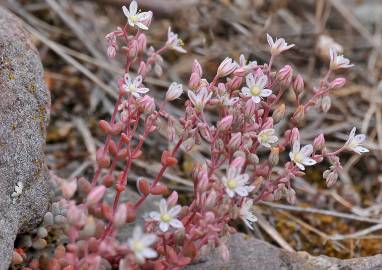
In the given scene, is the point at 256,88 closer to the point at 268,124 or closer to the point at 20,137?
the point at 268,124

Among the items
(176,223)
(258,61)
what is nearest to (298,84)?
(176,223)

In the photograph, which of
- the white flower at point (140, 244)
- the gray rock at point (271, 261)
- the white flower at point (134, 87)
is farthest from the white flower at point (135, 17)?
the gray rock at point (271, 261)

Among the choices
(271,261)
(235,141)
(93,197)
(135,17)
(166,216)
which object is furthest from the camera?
(271,261)

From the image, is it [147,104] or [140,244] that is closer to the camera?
[140,244]

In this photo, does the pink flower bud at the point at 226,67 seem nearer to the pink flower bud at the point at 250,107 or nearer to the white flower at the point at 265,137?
the pink flower bud at the point at 250,107

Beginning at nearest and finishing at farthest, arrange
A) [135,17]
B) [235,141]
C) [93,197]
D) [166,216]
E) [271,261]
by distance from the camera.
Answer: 1. [93,197]
2. [166,216]
3. [235,141]
4. [135,17]
5. [271,261]

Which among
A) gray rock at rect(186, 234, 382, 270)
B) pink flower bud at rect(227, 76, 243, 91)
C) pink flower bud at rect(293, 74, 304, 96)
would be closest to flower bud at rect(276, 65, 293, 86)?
pink flower bud at rect(293, 74, 304, 96)

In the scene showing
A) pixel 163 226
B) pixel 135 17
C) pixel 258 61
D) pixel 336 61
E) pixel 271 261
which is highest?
pixel 135 17
